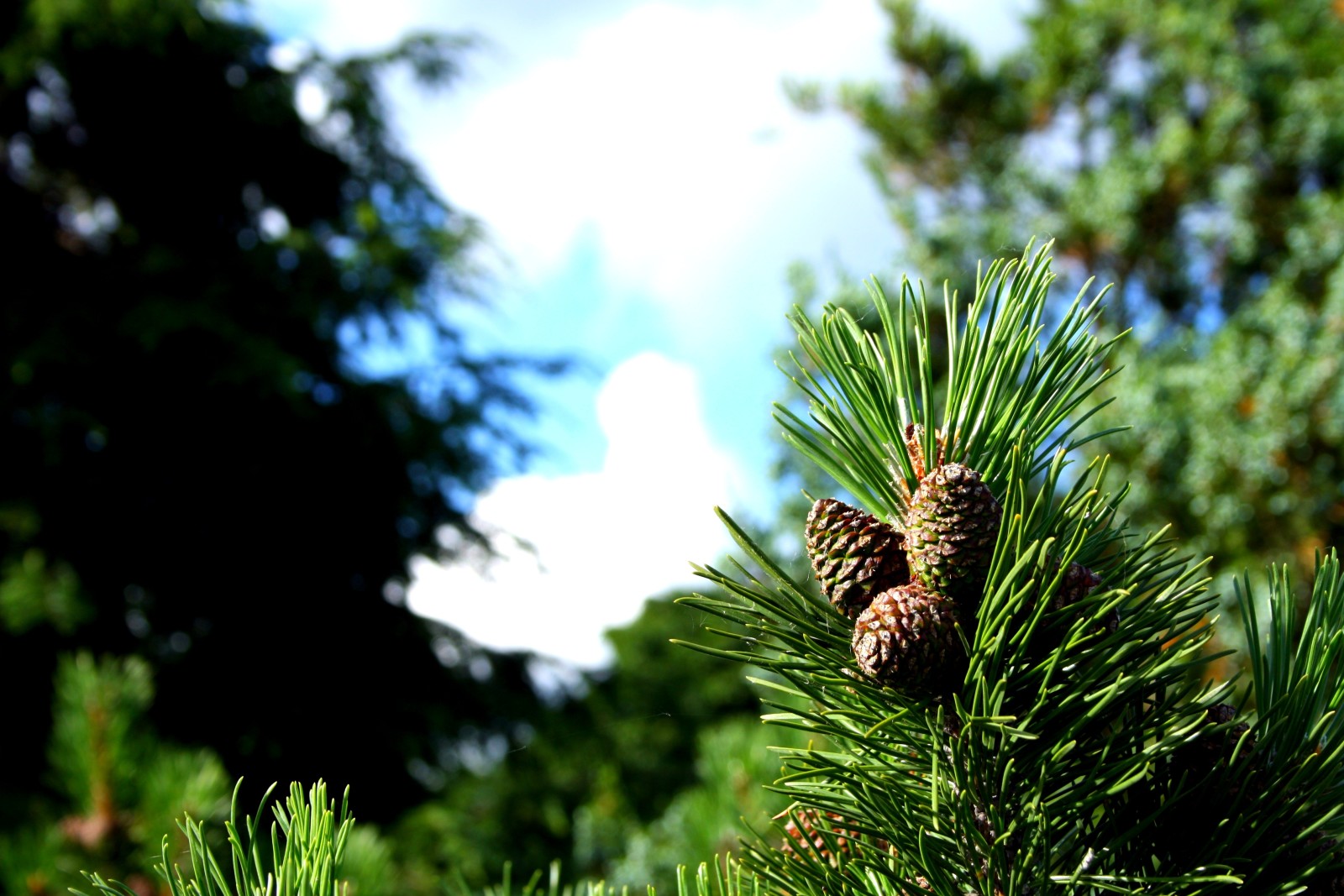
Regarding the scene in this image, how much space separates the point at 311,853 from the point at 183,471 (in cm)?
423

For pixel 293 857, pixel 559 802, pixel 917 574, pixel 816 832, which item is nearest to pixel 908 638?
pixel 917 574

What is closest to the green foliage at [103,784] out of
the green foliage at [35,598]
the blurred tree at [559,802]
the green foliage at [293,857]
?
the green foliage at [293,857]

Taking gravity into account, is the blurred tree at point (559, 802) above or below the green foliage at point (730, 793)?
above

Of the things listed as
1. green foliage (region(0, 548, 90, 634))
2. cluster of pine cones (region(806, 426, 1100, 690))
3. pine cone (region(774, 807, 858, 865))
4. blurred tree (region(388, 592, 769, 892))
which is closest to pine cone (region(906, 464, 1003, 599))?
cluster of pine cones (region(806, 426, 1100, 690))

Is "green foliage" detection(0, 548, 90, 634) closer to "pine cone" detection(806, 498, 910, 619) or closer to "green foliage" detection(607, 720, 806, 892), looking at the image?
"green foliage" detection(607, 720, 806, 892)

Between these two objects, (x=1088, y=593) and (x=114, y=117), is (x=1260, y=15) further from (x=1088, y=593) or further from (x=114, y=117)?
(x=1088, y=593)

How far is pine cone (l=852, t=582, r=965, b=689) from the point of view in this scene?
401 millimetres

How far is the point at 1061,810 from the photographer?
413 millimetres

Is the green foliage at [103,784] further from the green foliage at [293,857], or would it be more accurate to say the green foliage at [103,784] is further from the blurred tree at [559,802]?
the blurred tree at [559,802]

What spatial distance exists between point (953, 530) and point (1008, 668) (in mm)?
68

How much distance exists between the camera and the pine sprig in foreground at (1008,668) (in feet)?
1.33

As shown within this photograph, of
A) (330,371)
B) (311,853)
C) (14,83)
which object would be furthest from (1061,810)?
(14,83)

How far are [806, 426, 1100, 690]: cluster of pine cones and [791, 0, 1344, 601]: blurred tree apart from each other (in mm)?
4426

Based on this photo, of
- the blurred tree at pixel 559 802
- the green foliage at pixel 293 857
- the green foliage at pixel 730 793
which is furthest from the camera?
the blurred tree at pixel 559 802
